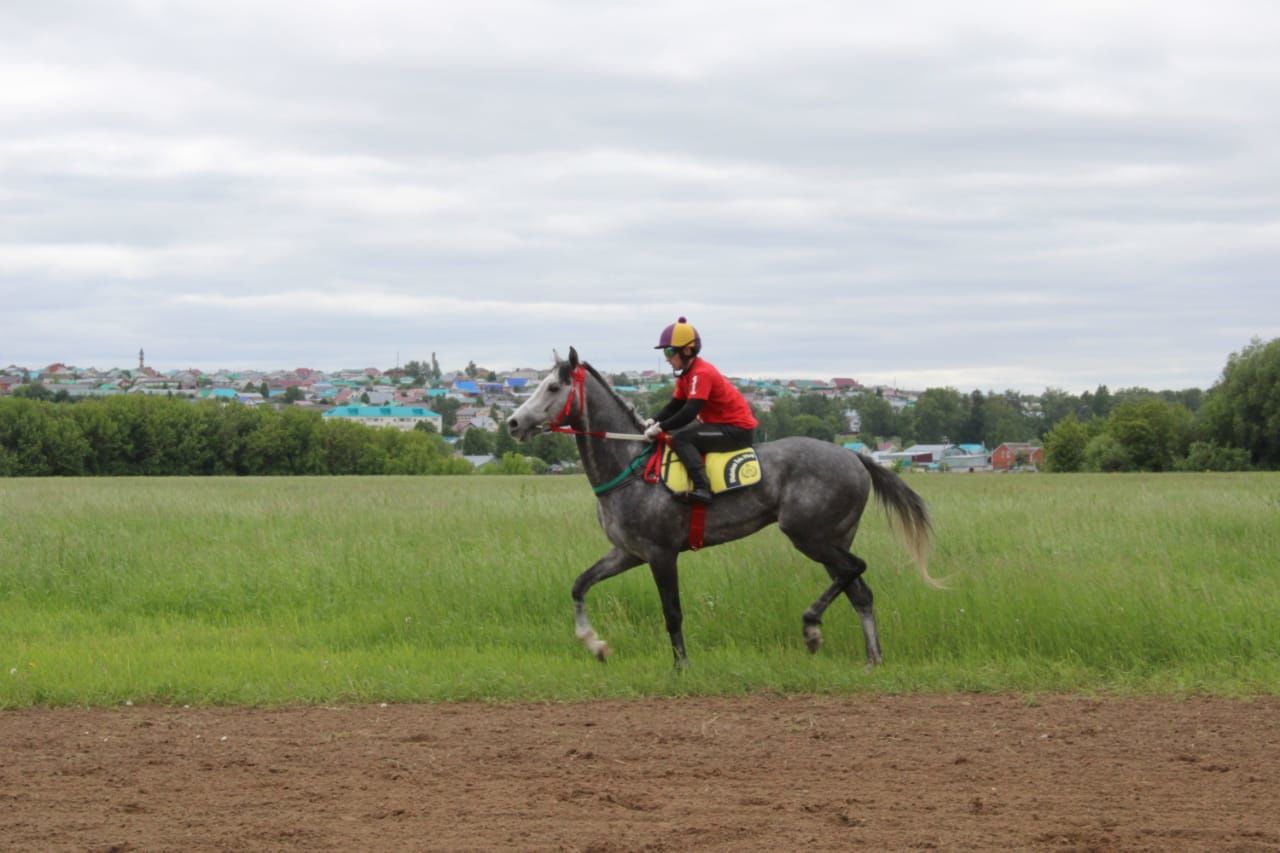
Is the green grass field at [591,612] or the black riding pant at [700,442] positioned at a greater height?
the black riding pant at [700,442]

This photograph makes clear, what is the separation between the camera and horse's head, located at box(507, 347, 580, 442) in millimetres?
10500

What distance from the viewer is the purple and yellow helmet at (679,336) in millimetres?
10648

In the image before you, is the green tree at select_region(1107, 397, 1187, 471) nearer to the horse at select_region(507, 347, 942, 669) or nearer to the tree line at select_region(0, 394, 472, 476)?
the tree line at select_region(0, 394, 472, 476)

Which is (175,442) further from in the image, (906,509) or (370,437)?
(906,509)

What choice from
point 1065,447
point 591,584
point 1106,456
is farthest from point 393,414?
point 591,584

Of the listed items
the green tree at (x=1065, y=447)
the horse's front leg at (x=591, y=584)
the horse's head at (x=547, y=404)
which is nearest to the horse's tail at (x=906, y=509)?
the horse's front leg at (x=591, y=584)

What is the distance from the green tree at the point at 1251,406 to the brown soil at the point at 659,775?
7231 cm

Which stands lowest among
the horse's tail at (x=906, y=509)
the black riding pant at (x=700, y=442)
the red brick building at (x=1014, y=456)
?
the red brick building at (x=1014, y=456)

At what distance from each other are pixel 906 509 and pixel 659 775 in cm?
522

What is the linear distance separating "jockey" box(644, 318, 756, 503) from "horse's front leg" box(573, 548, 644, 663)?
959mm

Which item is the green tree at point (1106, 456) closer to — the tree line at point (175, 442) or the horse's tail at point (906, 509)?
the tree line at point (175, 442)

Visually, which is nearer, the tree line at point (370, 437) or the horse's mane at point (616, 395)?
the horse's mane at point (616, 395)

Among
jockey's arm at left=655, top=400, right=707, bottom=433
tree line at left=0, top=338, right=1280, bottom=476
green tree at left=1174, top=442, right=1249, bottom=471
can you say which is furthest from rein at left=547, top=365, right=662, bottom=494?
green tree at left=1174, top=442, right=1249, bottom=471

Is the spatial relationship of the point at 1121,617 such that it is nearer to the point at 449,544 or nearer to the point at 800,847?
the point at 800,847
